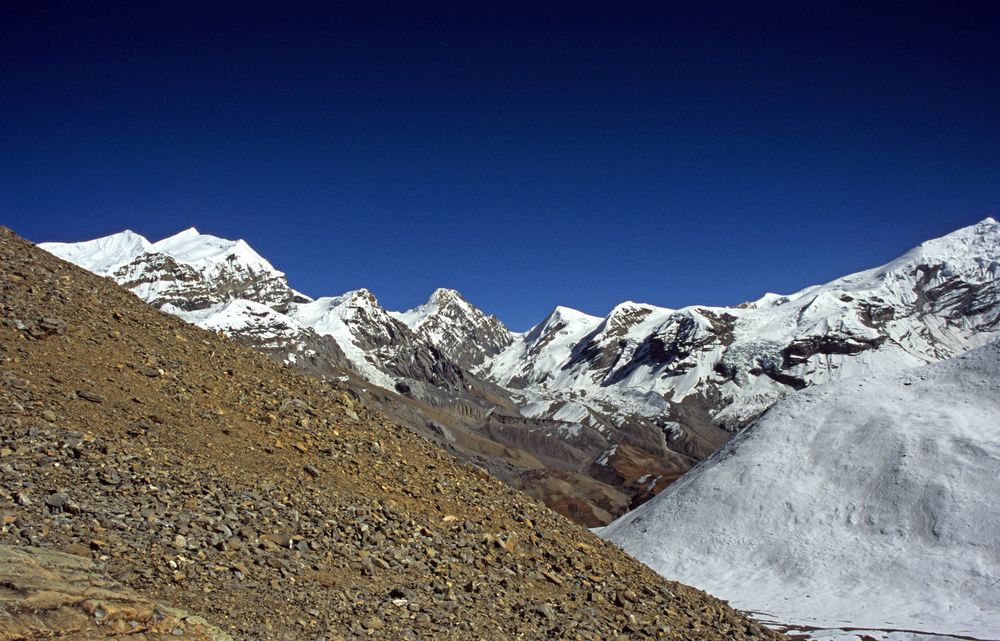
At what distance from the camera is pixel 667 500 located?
172ft

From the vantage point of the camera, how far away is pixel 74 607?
23.9 ft

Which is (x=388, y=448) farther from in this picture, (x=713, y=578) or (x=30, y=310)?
(x=713, y=578)

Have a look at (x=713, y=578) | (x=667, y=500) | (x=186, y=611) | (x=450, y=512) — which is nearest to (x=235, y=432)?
(x=450, y=512)

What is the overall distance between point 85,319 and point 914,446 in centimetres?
4736

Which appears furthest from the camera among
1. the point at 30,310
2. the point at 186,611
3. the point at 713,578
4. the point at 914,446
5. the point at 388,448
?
the point at 914,446

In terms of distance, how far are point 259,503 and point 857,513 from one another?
137ft

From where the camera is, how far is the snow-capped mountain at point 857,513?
3534cm

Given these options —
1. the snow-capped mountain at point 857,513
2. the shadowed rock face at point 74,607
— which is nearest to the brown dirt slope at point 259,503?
the shadowed rock face at point 74,607

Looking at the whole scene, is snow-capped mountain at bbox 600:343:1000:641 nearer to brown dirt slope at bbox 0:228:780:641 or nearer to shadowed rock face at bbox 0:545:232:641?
brown dirt slope at bbox 0:228:780:641

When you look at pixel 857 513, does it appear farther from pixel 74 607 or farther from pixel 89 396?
pixel 74 607

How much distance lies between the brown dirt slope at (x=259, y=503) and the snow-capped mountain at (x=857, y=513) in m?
22.8

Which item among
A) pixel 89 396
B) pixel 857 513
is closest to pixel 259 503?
pixel 89 396

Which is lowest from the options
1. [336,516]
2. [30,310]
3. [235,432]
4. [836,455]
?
[336,516]

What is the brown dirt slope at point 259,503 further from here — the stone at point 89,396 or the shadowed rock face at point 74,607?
the shadowed rock face at point 74,607
